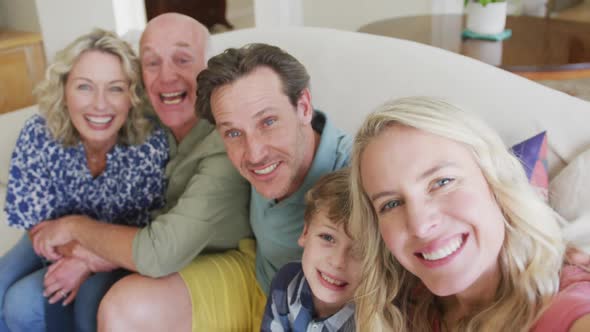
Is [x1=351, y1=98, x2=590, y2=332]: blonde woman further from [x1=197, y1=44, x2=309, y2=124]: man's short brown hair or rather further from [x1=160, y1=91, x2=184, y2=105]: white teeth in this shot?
[x1=160, y1=91, x2=184, y2=105]: white teeth

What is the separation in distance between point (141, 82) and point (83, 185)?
1.13 ft

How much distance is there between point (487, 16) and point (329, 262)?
1.79 metres

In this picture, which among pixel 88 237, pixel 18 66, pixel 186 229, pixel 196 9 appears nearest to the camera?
pixel 186 229

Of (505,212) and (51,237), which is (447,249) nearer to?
(505,212)

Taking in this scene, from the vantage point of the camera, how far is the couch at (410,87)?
4.59ft

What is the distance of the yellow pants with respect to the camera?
1569 millimetres

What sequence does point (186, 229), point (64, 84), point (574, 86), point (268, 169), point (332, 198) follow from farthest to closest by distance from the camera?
point (574, 86)
point (64, 84)
point (186, 229)
point (268, 169)
point (332, 198)

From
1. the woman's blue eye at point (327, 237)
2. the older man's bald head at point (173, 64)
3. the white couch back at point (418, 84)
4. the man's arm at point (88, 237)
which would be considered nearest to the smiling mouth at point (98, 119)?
the older man's bald head at point (173, 64)

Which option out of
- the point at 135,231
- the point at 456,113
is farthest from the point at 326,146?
the point at 135,231

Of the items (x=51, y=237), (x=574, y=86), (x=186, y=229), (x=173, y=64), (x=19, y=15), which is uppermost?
(x=173, y=64)

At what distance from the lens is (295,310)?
4.27 ft

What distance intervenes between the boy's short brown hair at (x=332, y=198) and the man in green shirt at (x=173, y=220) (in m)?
0.38

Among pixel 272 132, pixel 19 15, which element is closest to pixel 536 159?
pixel 272 132

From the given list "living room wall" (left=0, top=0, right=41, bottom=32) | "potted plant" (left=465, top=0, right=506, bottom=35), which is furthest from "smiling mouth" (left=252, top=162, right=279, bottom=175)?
"living room wall" (left=0, top=0, right=41, bottom=32)
